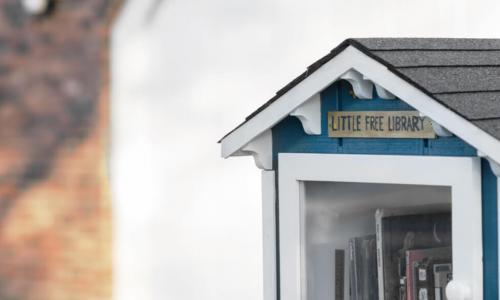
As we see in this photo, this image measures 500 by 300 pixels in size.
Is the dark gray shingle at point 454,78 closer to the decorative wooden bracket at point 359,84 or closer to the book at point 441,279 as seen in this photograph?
the decorative wooden bracket at point 359,84

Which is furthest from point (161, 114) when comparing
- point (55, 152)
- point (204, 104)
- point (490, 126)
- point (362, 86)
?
point (490, 126)

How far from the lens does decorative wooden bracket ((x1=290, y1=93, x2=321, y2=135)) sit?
2.45m

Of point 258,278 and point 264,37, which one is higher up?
point 264,37

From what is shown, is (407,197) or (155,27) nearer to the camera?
(407,197)

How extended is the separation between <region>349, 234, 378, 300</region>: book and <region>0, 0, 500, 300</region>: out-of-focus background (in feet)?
5.62

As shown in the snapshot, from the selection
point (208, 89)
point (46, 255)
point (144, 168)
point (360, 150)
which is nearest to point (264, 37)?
point (208, 89)

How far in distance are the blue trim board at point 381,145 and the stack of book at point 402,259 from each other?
0.40 ft

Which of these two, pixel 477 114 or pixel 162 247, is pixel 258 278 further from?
pixel 477 114

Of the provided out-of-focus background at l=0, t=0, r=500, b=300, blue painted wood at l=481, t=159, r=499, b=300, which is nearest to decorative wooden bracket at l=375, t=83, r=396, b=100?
blue painted wood at l=481, t=159, r=499, b=300

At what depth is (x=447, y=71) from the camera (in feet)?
7.75

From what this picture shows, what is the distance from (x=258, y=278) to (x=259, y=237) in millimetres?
147

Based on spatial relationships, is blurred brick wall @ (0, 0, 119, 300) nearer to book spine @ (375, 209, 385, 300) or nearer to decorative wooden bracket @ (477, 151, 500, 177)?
book spine @ (375, 209, 385, 300)

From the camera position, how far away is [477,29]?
414 cm

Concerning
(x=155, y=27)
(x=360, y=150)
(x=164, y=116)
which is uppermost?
(x=155, y=27)
